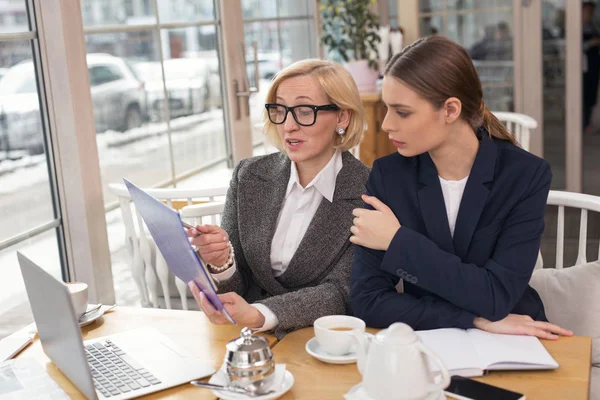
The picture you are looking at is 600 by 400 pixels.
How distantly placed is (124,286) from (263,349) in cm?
162

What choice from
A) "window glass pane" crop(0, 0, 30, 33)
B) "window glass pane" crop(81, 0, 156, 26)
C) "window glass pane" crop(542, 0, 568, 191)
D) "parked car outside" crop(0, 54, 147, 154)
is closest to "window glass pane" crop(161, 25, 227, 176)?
"window glass pane" crop(81, 0, 156, 26)

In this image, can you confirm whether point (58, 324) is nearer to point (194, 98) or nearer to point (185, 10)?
point (194, 98)

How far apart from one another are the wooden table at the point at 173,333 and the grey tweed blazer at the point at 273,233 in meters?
0.19

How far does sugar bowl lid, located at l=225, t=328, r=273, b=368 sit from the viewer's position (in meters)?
1.22

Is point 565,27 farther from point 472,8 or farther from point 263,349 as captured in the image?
point 263,349

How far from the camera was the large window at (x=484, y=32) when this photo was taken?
5.38m

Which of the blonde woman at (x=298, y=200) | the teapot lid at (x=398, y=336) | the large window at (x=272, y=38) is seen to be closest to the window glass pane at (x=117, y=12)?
the large window at (x=272, y=38)

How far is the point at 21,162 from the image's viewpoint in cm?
218

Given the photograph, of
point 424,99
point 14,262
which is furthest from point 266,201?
point 14,262

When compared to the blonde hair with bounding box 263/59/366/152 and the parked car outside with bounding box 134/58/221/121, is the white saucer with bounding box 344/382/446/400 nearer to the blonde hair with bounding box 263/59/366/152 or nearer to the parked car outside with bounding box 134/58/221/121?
the blonde hair with bounding box 263/59/366/152

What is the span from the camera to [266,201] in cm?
193

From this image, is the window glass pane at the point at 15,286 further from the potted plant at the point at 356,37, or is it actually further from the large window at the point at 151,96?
the potted plant at the point at 356,37

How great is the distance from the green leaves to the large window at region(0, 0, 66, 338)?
2.80 meters

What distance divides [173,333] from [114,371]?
215 millimetres
